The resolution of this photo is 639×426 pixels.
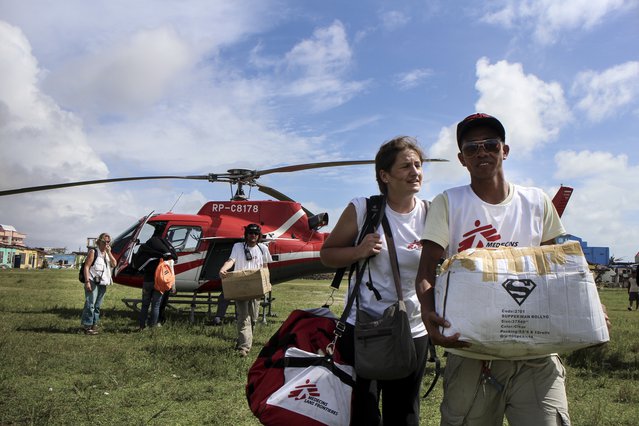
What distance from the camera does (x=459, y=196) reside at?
2316 mm

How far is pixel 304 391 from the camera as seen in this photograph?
232cm

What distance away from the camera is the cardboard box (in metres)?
6.92

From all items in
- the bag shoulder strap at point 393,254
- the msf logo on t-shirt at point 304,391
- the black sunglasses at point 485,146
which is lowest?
the msf logo on t-shirt at point 304,391

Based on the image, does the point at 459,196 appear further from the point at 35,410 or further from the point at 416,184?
the point at 35,410

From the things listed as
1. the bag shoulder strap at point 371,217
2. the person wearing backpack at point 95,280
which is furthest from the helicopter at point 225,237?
the bag shoulder strap at point 371,217

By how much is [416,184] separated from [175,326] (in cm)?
772

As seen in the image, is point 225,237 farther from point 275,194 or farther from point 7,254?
point 7,254

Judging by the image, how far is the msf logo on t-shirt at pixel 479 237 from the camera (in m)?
2.22

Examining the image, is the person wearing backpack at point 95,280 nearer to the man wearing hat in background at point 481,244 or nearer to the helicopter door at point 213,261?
the helicopter door at point 213,261

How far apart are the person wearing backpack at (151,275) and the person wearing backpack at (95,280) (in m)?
0.68

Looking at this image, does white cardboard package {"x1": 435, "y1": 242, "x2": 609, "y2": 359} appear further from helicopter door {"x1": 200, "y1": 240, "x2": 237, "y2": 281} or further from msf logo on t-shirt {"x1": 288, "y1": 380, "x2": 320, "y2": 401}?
helicopter door {"x1": 200, "y1": 240, "x2": 237, "y2": 281}

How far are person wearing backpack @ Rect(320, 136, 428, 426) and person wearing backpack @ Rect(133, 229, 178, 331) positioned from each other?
7474 millimetres

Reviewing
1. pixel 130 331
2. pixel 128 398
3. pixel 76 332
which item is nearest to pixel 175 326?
pixel 130 331

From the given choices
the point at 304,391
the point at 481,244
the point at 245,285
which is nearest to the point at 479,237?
the point at 481,244
